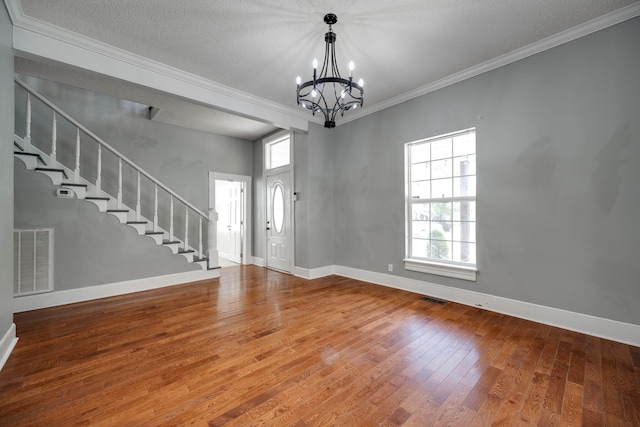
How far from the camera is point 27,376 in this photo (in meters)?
2.03

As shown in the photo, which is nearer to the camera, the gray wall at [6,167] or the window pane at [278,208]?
the gray wall at [6,167]

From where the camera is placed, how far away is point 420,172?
420 cm

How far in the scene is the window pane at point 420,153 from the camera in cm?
412

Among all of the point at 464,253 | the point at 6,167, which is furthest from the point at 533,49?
the point at 6,167

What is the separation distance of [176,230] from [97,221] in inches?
64.1

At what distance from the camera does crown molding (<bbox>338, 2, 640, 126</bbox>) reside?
8.42ft

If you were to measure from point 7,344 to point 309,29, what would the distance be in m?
4.08

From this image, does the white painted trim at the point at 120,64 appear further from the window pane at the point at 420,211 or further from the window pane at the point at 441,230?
the window pane at the point at 441,230

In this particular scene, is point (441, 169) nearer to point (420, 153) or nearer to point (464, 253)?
point (420, 153)

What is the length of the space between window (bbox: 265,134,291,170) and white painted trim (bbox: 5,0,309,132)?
1356mm

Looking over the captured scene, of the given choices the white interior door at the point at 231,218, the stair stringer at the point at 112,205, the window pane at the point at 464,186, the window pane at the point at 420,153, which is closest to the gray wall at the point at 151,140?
the stair stringer at the point at 112,205

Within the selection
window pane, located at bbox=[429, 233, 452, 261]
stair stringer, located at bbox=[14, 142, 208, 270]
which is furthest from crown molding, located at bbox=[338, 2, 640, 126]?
stair stringer, located at bbox=[14, 142, 208, 270]

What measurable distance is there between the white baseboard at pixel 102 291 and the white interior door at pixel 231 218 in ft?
6.38

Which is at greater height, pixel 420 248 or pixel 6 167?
pixel 6 167
